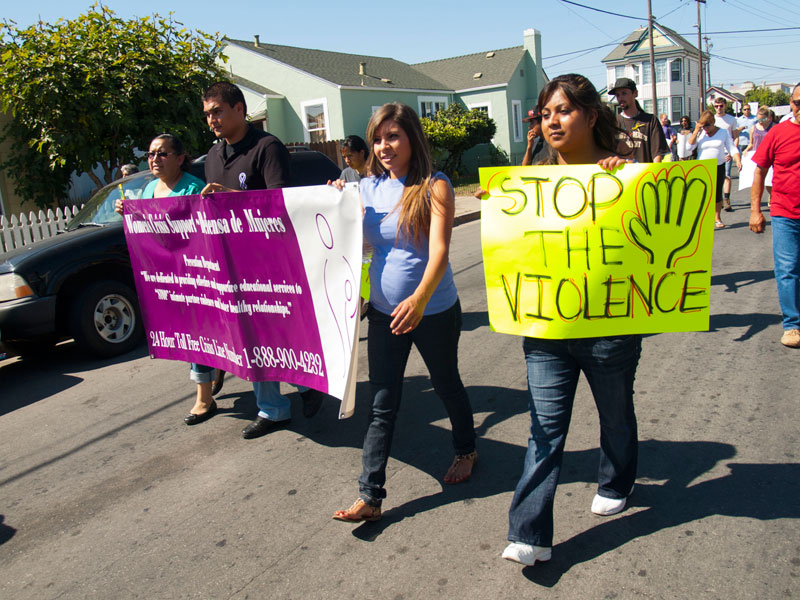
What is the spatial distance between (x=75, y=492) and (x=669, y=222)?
3.47 metres

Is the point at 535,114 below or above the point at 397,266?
above

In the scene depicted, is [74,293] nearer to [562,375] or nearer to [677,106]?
[562,375]

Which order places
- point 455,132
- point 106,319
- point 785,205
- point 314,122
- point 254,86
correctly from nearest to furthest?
point 785,205
point 106,319
point 254,86
point 314,122
point 455,132

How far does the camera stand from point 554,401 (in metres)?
2.67

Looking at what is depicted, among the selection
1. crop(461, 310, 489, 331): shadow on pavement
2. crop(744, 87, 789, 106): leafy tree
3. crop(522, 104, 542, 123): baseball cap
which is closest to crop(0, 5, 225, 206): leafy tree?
crop(461, 310, 489, 331): shadow on pavement

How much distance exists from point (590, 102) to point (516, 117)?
33.9 meters

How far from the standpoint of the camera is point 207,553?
9.92 feet

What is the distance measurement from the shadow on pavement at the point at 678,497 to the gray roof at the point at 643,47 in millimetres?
57836

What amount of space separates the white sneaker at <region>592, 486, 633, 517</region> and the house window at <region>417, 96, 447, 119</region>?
2943cm

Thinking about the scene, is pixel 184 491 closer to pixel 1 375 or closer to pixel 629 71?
pixel 1 375

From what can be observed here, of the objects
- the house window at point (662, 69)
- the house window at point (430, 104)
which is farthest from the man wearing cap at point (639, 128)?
the house window at point (662, 69)

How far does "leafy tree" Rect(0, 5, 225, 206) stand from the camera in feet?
41.0

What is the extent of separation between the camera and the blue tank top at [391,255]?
304 centimetres

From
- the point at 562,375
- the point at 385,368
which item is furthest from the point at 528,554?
the point at 385,368
